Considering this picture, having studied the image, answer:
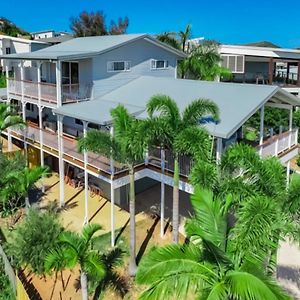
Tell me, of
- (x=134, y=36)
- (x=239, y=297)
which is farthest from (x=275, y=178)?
(x=134, y=36)

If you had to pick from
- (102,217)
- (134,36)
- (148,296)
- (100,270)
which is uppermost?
(134,36)

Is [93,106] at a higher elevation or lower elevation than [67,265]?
higher

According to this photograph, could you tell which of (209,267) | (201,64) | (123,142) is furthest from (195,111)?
(201,64)

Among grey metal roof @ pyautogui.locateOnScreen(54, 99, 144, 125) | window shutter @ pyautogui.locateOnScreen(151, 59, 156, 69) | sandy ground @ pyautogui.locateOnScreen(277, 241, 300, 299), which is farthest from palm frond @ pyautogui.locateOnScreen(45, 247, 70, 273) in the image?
window shutter @ pyautogui.locateOnScreen(151, 59, 156, 69)

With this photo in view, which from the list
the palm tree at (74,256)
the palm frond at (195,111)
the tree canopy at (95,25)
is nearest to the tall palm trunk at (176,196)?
the palm frond at (195,111)

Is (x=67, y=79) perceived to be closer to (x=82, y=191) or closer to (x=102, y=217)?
(x=82, y=191)

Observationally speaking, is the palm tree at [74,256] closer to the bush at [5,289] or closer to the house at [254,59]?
the bush at [5,289]

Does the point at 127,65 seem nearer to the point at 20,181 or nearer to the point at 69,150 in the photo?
the point at 69,150

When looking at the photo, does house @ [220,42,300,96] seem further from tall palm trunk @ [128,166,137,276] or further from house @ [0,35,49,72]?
tall palm trunk @ [128,166,137,276]
